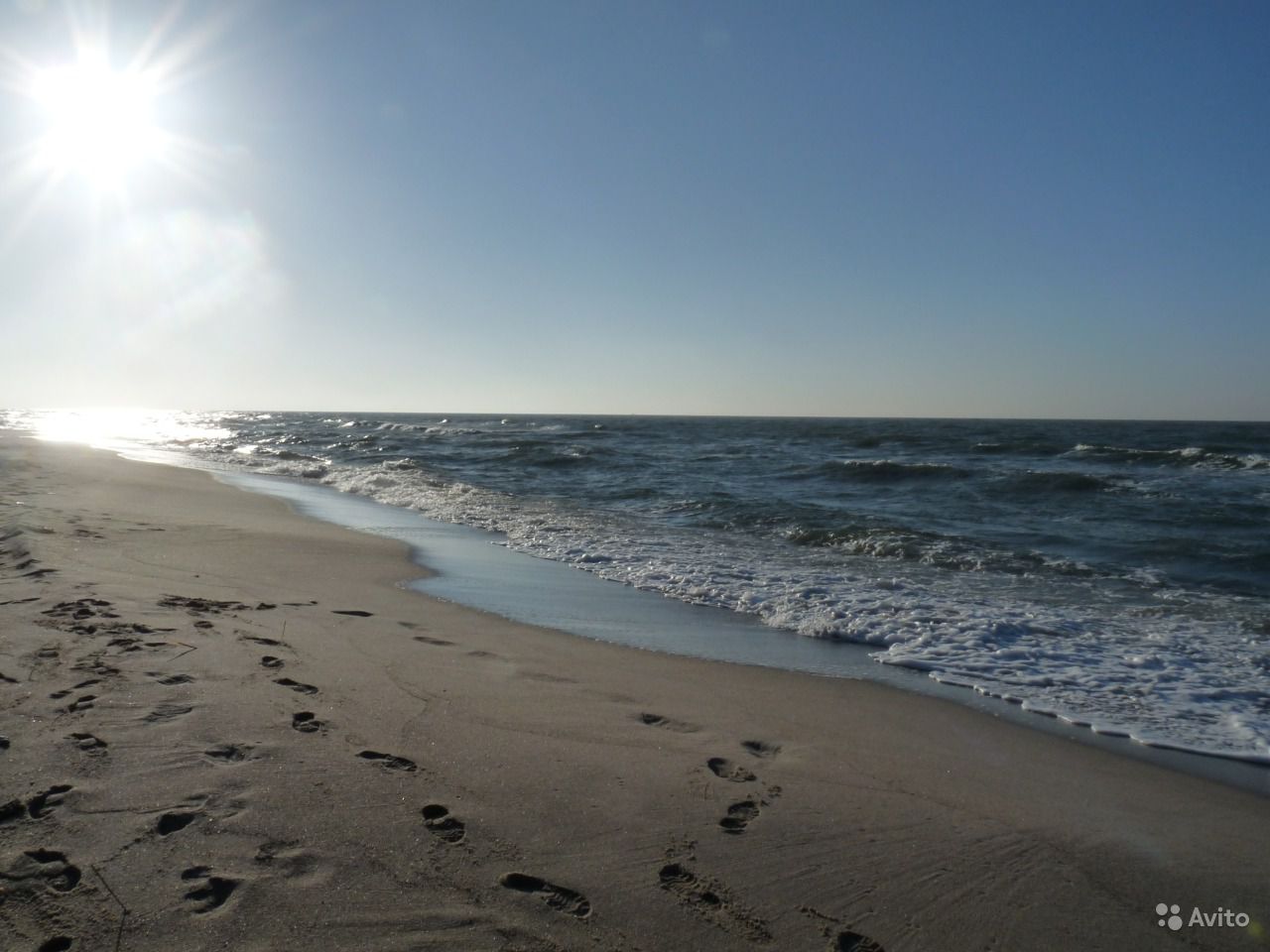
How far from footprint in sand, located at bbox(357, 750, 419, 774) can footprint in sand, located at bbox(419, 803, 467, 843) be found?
0.35 metres

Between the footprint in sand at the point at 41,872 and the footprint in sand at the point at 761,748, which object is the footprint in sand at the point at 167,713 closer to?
the footprint in sand at the point at 41,872

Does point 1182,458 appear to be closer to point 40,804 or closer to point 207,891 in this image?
point 207,891

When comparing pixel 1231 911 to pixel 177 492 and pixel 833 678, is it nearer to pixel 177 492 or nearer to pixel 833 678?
pixel 833 678

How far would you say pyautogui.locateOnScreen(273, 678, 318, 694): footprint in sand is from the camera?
402 cm

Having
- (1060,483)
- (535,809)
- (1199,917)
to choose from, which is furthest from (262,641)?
(1060,483)

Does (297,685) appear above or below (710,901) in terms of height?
above

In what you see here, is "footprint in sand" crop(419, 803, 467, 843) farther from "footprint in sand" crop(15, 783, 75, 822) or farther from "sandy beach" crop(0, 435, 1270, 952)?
"footprint in sand" crop(15, 783, 75, 822)

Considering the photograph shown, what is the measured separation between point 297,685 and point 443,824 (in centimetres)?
176

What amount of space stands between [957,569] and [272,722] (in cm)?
824

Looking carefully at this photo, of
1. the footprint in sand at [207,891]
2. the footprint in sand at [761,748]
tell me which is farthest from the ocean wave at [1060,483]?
the footprint in sand at [207,891]

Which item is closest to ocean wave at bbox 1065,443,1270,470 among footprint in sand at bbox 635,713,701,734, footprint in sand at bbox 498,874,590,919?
footprint in sand at bbox 635,713,701,734

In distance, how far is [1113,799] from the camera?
3.51 meters

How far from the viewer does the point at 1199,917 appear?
8.70 ft

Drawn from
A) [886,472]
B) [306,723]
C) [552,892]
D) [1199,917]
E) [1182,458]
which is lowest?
[1199,917]
